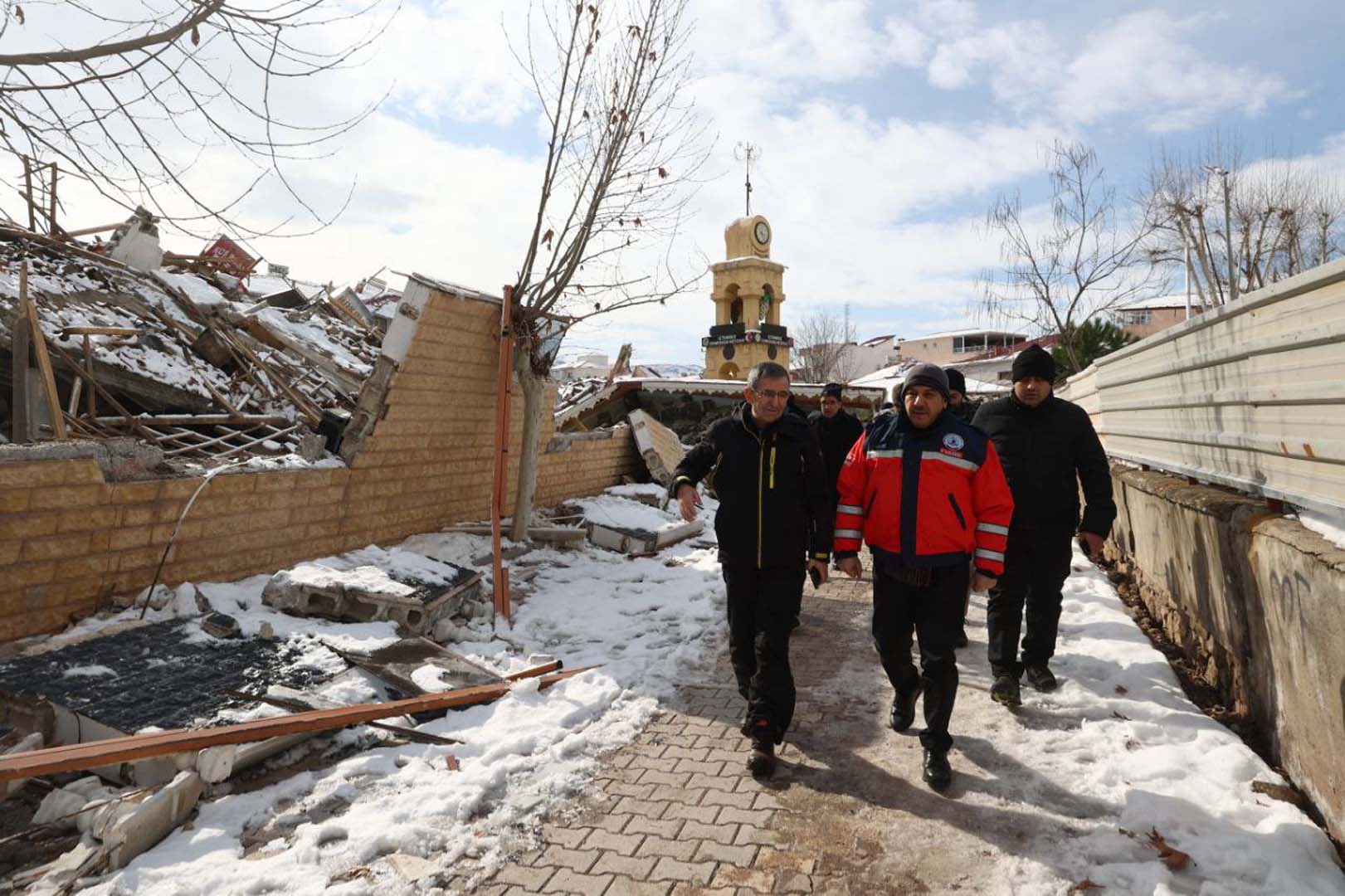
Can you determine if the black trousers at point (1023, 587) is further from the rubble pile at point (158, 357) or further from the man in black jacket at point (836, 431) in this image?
the rubble pile at point (158, 357)

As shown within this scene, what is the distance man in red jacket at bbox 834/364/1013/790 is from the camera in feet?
11.3

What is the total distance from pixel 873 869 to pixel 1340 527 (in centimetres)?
212

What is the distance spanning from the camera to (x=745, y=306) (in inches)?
1403

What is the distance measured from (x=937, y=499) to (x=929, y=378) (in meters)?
0.55

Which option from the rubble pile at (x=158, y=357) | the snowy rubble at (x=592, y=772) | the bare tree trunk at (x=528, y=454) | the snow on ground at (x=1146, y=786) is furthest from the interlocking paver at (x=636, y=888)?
the bare tree trunk at (x=528, y=454)

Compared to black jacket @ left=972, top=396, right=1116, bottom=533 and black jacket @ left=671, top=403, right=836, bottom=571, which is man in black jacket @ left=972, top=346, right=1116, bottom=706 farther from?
black jacket @ left=671, top=403, right=836, bottom=571

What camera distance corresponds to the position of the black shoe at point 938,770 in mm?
3340

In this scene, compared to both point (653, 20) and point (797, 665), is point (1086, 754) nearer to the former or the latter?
point (797, 665)

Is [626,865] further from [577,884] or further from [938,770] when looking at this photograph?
[938,770]

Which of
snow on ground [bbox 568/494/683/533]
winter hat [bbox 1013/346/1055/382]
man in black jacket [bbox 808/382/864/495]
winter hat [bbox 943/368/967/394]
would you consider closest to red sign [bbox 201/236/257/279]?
snow on ground [bbox 568/494/683/533]

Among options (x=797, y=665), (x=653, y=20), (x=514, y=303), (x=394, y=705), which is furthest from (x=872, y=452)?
(x=653, y=20)

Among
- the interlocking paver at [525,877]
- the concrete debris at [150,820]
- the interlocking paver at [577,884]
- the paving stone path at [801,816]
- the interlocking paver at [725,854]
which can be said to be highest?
the concrete debris at [150,820]

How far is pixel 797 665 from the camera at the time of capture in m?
5.18

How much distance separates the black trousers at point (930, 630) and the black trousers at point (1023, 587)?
908mm
